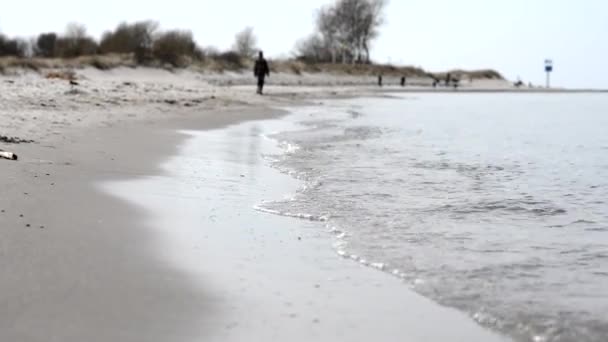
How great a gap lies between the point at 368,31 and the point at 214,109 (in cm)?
6345

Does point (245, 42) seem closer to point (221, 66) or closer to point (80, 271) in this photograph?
point (221, 66)

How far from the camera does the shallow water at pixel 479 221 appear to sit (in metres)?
3.33

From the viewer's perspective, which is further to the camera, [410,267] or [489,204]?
[489,204]

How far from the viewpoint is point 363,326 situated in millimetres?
2949

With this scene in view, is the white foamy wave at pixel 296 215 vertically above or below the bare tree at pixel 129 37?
below

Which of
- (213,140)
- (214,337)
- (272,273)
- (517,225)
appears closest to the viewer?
(214,337)

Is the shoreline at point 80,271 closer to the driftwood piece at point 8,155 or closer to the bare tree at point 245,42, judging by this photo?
the driftwood piece at point 8,155

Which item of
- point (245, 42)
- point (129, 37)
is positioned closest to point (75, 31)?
point (129, 37)

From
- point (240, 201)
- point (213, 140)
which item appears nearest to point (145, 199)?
point (240, 201)

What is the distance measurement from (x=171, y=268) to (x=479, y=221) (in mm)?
2364

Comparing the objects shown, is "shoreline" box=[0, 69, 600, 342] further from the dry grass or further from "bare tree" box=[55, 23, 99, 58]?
"bare tree" box=[55, 23, 99, 58]

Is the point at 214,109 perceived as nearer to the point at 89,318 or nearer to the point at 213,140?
the point at 213,140

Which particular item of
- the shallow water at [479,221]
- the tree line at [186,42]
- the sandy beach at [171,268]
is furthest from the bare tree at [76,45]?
the sandy beach at [171,268]

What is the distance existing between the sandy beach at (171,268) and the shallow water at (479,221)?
0.75 ft
